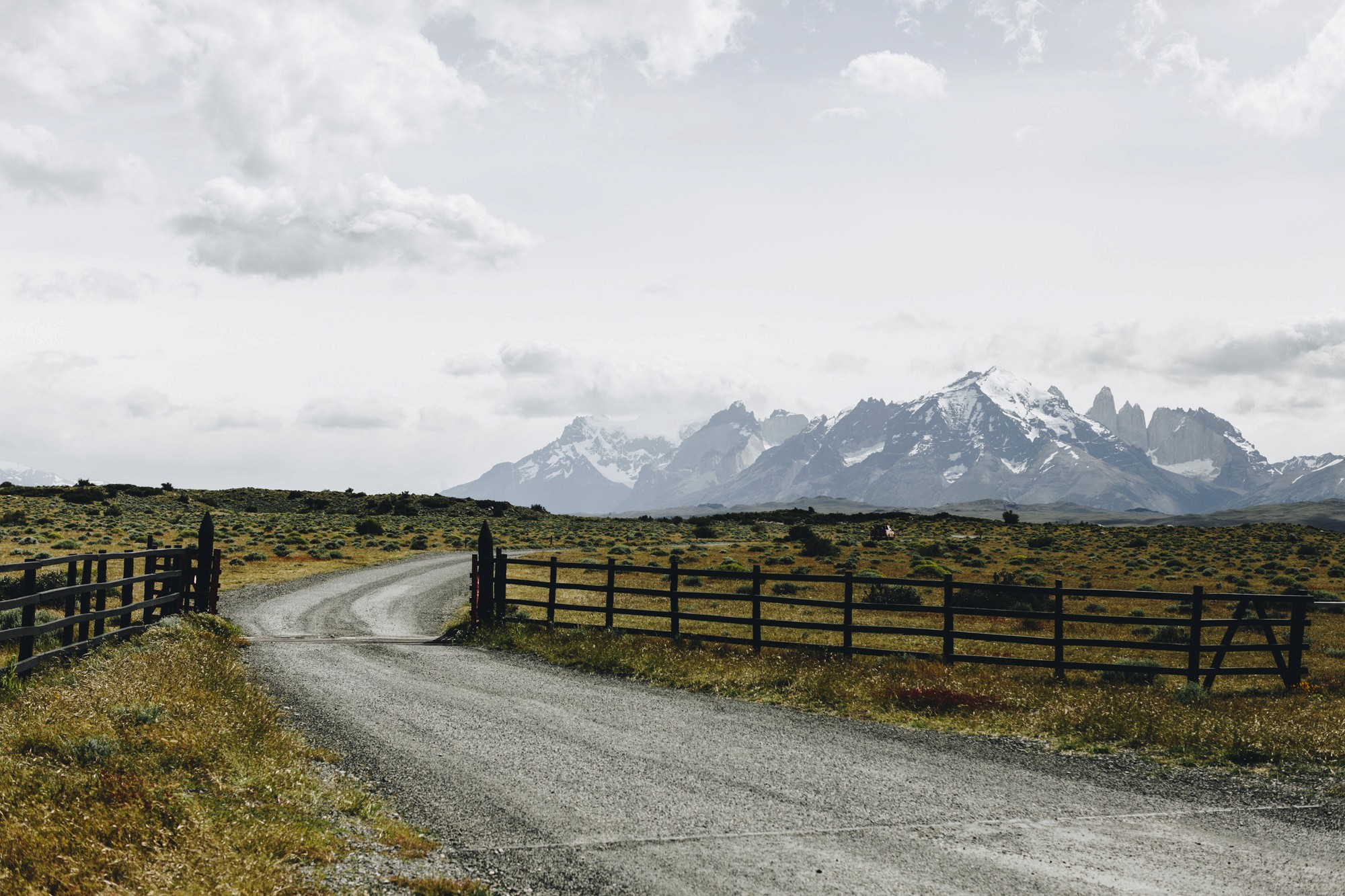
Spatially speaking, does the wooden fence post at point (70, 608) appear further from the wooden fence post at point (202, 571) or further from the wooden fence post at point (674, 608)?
the wooden fence post at point (674, 608)

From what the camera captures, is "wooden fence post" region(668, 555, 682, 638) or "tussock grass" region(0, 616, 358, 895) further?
"wooden fence post" region(668, 555, 682, 638)

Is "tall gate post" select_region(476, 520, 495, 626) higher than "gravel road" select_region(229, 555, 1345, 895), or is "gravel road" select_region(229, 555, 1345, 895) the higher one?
"tall gate post" select_region(476, 520, 495, 626)

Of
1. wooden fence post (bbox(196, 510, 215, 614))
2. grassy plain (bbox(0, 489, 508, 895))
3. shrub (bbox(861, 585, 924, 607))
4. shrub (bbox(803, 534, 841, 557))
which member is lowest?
shrub (bbox(861, 585, 924, 607))

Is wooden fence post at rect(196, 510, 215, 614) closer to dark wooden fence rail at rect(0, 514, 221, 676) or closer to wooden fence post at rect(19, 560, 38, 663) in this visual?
dark wooden fence rail at rect(0, 514, 221, 676)

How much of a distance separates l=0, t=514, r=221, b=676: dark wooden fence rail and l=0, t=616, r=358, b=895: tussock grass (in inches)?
37.1

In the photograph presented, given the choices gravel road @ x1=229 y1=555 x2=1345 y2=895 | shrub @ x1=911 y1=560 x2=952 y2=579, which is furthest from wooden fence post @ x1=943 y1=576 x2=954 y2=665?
shrub @ x1=911 y1=560 x2=952 y2=579

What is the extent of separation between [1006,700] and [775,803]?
697 centimetres

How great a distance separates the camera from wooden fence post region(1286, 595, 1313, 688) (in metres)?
16.5

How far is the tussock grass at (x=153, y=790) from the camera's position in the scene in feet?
20.9

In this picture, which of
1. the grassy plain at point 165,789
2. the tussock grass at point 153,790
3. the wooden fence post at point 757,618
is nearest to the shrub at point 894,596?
the wooden fence post at point 757,618

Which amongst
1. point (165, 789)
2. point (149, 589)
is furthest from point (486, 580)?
point (165, 789)

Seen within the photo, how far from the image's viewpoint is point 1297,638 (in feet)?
55.0

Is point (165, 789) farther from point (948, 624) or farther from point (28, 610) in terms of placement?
point (948, 624)

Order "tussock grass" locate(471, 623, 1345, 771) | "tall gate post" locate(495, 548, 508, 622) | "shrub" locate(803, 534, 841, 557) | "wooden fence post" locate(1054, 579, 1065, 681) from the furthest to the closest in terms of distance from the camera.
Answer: "shrub" locate(803, 534, 841, 557), "tall gate post" locate(495, 548, 508, 622), "wooden fence post" locate(1054, 579, 1065, 681), "tussock grass" locate(471, 623, 1345, 771)
